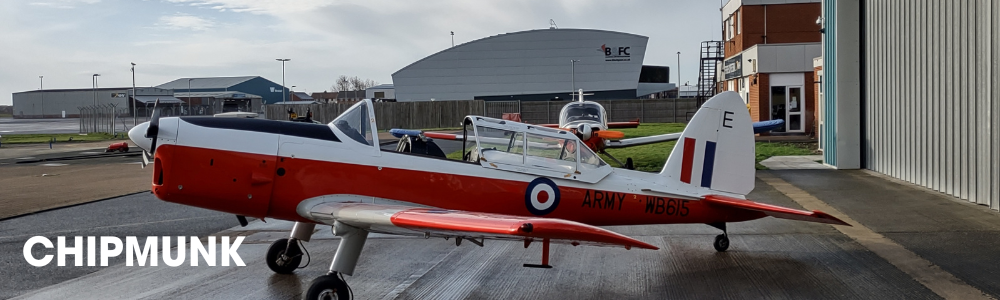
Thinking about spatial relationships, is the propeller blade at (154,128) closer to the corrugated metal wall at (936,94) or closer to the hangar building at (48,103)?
the corrugated metal wall at (936,94)

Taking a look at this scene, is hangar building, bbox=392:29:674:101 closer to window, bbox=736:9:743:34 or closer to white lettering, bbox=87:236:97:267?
window, bbox=736:9:743:34

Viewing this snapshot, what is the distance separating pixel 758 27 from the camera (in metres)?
36.0

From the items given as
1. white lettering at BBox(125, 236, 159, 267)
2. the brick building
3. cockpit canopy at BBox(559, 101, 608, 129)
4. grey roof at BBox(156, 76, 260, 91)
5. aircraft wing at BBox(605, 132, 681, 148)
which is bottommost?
white lettering at BBox(125, 236, 159, 267)

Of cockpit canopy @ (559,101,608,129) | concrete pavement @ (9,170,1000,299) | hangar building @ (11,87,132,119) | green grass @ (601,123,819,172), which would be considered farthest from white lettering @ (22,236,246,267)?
hangar building @ (11,87,132,119)

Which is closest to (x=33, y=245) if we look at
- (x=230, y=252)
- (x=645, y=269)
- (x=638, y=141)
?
(x=230, y=252)

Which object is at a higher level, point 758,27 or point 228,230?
point 758,27

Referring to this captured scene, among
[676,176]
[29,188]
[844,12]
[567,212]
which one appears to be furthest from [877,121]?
[29,188]

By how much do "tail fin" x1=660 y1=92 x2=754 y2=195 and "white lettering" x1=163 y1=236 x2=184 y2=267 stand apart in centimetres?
546

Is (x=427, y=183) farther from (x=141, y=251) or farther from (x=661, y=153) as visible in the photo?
(x=661, y=153)

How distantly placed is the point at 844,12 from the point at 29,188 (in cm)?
1903

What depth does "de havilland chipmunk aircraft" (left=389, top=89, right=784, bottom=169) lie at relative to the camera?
25.1 feet

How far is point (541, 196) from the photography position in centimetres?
771

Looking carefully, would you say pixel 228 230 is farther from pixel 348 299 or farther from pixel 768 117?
pixel 768 117

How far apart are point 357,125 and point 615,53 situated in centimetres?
6949
